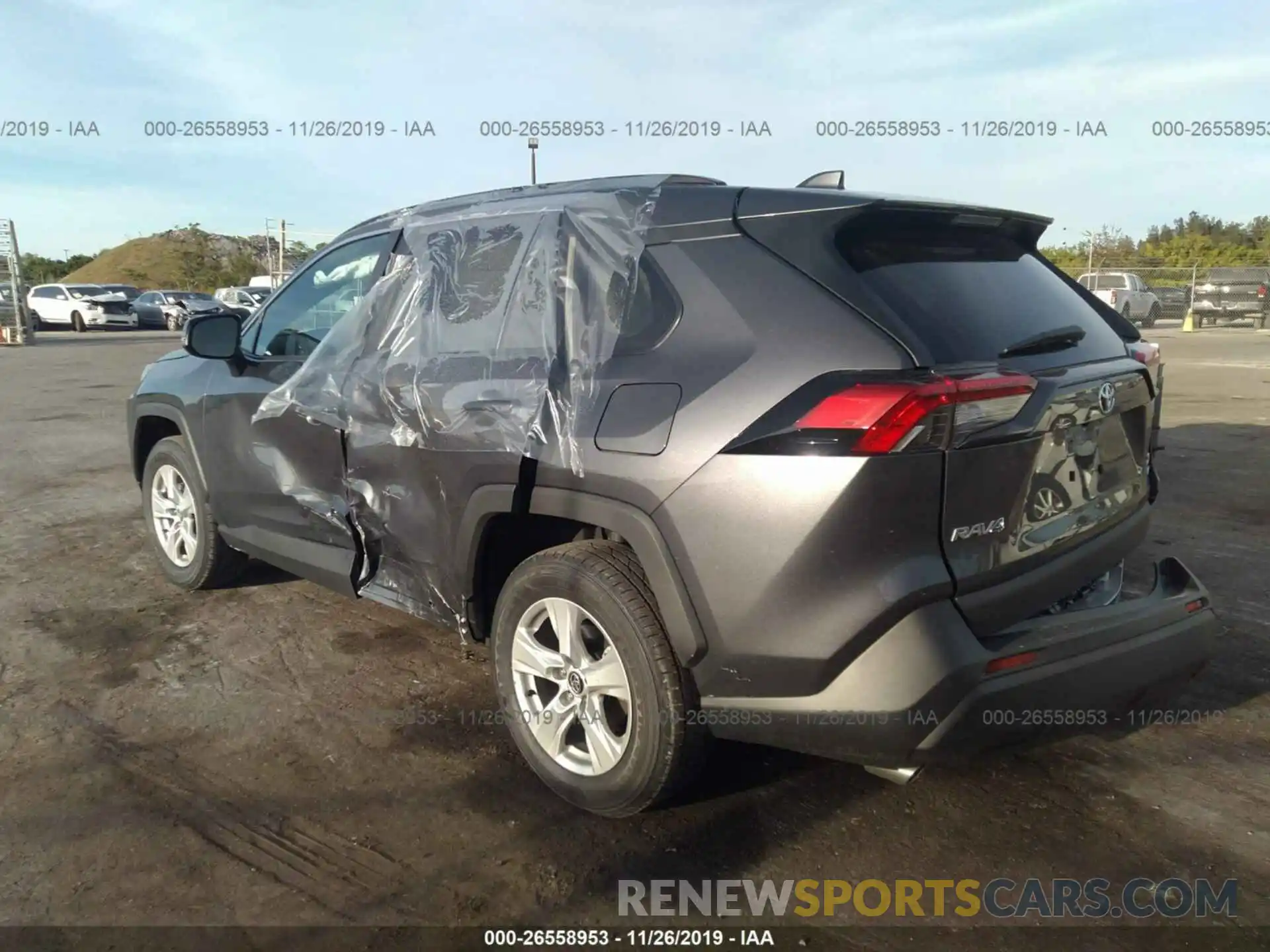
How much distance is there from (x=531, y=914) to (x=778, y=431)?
1417 millimetres

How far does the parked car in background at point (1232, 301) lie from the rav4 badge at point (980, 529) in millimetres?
32464

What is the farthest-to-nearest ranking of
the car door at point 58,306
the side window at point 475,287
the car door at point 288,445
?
the car door at point 58,306 < the car door at point 288,445 < the side window at point 475,287

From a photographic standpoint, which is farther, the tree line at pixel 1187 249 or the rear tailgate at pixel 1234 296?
the tree line at pixel 1187 249

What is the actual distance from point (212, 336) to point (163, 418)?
1.09 meters

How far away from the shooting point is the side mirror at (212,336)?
4.15 meters

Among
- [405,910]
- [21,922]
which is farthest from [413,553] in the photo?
[21,922]

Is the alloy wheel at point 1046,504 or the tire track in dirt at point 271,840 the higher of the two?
the alloy wheel at point 1046,504

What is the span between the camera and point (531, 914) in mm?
2494

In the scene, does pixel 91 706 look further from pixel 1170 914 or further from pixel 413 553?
pixel 1170 914

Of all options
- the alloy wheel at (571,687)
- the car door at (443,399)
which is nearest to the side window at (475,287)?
the car door at (443,399)

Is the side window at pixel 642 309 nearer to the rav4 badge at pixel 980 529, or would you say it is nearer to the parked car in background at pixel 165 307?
the rav4 badge at pixel 980 529

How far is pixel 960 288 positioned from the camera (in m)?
2.68

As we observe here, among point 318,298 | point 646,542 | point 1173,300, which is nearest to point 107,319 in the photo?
point 318,298

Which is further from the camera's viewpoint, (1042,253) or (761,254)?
(1042,253)
